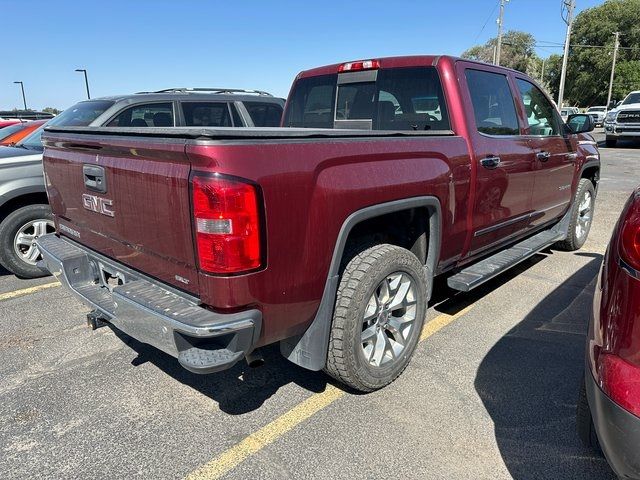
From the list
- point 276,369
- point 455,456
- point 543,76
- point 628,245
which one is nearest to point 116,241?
point 276,369

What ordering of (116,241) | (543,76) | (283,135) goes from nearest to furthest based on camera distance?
(283,135)
(116,241)
(543,76)

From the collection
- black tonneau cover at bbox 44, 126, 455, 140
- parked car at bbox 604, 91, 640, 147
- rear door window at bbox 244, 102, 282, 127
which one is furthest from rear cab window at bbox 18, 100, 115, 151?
parked car at bbox 604, 91, 640, 147

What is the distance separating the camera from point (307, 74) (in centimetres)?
451

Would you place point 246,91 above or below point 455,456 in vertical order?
above

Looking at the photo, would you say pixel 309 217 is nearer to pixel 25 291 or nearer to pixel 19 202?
pixel 25 291

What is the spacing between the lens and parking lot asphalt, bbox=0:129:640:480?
7.66 ft

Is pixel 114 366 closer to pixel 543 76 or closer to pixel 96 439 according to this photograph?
pixel 96 439

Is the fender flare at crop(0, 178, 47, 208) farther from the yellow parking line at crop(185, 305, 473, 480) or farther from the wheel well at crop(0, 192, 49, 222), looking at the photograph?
the yellow parking line at crop(185, 305, 473, 480)

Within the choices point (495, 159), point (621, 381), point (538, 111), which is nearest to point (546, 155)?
point (538, 111)

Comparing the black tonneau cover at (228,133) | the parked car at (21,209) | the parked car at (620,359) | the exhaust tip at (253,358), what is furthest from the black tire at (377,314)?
the parked car at (21,209)

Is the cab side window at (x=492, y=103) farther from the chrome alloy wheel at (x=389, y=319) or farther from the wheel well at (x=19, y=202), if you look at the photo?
the wheel well at (x=19, y=202)

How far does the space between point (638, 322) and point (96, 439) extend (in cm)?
254

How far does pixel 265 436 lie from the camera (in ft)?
8.34

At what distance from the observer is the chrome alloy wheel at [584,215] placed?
584 centimetres
